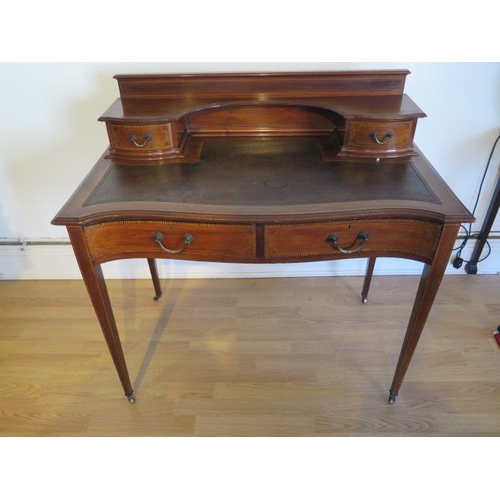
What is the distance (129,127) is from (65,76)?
56 centimetres

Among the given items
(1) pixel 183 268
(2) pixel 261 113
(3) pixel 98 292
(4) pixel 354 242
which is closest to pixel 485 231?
(4) pixel 354 242

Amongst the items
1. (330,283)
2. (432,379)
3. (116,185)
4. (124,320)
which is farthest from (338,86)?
(124,320)

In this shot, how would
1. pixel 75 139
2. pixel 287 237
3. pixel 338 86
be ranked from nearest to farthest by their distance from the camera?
pixel 287 237 < pixel 338 86 < pixel 75 139

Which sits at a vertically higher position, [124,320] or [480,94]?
[480,94]

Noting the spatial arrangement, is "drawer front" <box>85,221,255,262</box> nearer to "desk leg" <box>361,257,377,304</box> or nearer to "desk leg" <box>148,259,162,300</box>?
→ "desk leg" <box>148,259,162,300</box>

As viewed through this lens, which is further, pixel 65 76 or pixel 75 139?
pixel 75 139

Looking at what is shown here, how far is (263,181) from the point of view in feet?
3.68

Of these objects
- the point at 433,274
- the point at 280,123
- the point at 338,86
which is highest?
the point at 338,86

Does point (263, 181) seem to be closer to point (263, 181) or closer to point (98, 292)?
point (263, 181)

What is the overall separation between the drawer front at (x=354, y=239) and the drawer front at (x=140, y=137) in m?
0.47

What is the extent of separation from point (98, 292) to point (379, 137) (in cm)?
98
